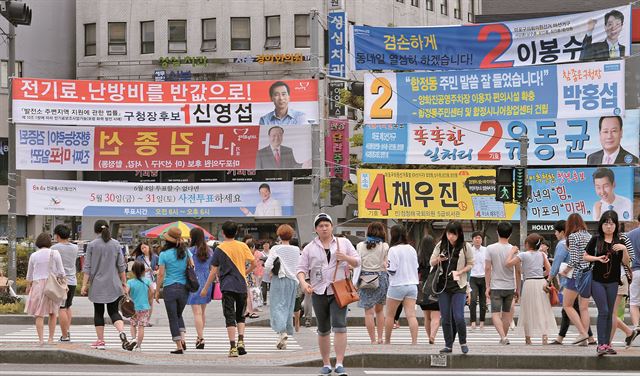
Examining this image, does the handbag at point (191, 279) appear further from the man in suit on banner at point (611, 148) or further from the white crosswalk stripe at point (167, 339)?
the man in suit on banner at point (611, 148)

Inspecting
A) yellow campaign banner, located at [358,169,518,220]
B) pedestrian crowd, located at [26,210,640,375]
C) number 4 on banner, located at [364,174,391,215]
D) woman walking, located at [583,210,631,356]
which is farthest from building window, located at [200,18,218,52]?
woman walking, located at [583,210,631,356]

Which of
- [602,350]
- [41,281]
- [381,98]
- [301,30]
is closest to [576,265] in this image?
[602,350]

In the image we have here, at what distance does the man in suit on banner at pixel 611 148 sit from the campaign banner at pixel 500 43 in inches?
68.7

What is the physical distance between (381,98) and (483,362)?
684 inches

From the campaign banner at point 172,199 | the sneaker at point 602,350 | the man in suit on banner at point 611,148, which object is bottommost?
the sneaker at point 602,350

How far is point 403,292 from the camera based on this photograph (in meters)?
16.2

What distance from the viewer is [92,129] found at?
33.8m

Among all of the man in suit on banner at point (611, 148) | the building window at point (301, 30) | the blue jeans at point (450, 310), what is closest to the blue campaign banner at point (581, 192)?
the man in suit on banner at point (611, 148)

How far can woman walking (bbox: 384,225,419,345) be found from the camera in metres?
16.2

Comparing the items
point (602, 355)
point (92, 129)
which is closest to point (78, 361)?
point (602, 355)

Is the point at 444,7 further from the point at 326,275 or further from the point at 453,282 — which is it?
the point at 326,275

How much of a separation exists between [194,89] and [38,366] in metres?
19.8

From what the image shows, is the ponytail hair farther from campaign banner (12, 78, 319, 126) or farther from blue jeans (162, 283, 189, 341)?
campaign banner (12, 78, 319, 126)

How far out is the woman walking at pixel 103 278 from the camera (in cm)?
1583
